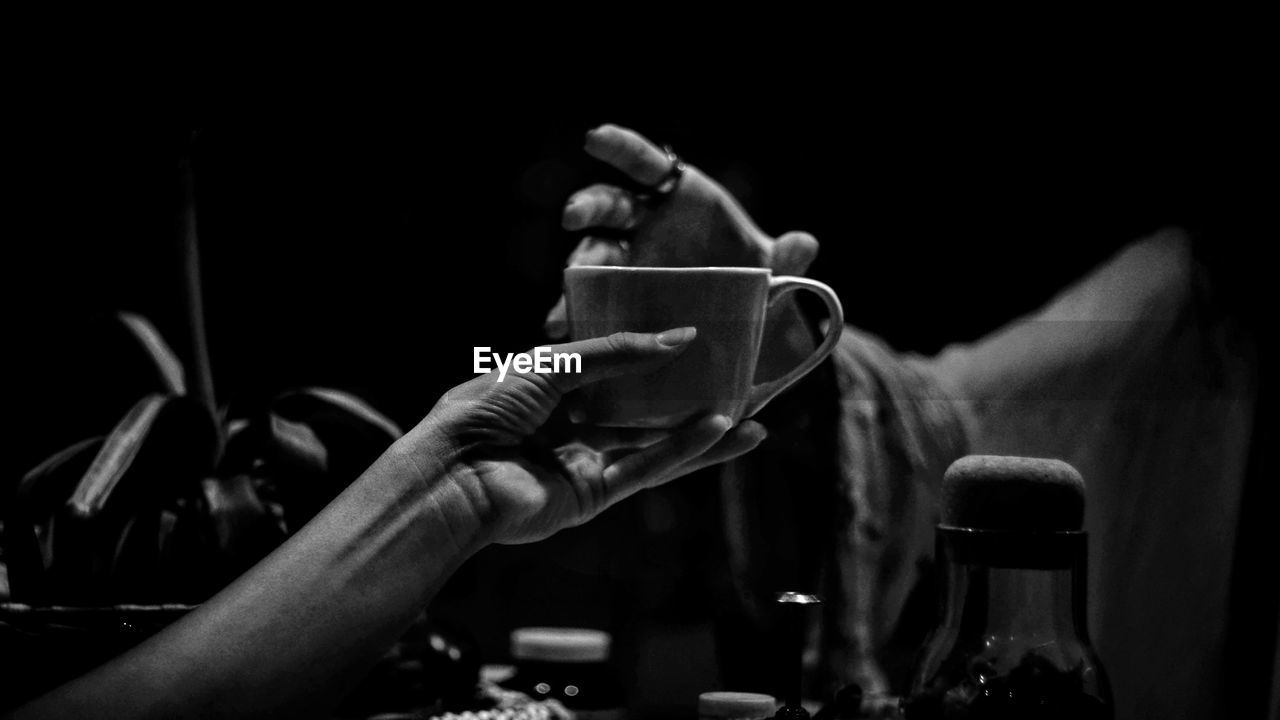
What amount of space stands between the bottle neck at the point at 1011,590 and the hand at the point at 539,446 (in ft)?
0.52

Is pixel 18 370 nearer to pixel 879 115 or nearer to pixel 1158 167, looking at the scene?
pixel 879 115

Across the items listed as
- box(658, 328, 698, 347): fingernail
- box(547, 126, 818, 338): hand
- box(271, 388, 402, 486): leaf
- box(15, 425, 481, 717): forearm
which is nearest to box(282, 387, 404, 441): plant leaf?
box(271, 388, 402, 486): leaf

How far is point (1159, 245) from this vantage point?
3.91 feet

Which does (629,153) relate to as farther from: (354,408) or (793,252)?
(354,408)

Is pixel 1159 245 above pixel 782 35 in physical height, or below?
below

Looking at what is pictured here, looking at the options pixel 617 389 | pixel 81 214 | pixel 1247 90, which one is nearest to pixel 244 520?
pixel 617 389

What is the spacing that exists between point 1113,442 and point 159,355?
965 mm

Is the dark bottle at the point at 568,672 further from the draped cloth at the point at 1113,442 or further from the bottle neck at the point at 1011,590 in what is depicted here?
the bottle neck at the point at 1011,590

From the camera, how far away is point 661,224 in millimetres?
984

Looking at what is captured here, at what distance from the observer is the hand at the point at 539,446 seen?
61cm

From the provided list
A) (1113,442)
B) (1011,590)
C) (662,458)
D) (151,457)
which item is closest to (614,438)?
(662,458)

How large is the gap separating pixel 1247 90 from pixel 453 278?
85cm

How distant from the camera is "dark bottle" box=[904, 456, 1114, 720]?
63cm

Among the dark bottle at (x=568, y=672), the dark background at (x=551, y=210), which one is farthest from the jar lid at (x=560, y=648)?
the dark background at (x=551, y=210)
